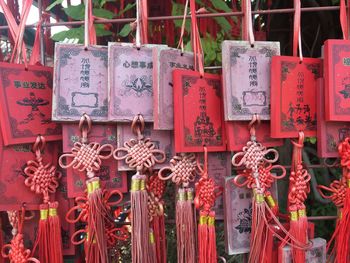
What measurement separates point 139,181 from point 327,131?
332 mm

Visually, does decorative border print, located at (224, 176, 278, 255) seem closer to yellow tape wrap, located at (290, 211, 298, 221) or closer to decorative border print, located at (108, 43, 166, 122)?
yellow tape wrap, located at (290, 211, 298, 221)

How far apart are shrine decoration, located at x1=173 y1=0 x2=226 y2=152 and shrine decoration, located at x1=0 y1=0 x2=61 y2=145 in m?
0.22

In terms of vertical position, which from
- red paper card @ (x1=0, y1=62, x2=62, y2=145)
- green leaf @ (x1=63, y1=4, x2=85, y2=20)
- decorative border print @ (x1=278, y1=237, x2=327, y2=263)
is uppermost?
green leaf @ (x1=63, y1=4, x2=85, y2=20)

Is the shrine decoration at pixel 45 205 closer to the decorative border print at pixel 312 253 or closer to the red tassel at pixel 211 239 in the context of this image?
the red tassel at pixel 211 239

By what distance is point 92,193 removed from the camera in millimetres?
659

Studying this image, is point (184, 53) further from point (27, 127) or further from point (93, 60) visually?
point (27, 127)

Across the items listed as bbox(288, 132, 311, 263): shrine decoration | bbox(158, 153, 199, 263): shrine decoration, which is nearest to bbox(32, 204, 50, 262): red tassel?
bbox(158, 153, 199, 263): shrine decoration

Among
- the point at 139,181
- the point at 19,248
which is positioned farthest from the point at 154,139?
the point at 19,248

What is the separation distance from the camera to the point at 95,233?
674mm

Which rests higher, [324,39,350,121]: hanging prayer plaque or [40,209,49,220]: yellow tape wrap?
[324,39,350,121]: hanging prayer plaque

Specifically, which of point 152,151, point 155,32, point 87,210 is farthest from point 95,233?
point 155,32

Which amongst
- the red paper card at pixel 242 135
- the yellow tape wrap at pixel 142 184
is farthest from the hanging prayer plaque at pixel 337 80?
the yellow tape wrap at pixel 142 184

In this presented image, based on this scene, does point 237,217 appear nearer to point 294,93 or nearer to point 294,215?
point 294,215

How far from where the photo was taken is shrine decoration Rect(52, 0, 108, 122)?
66 cm
